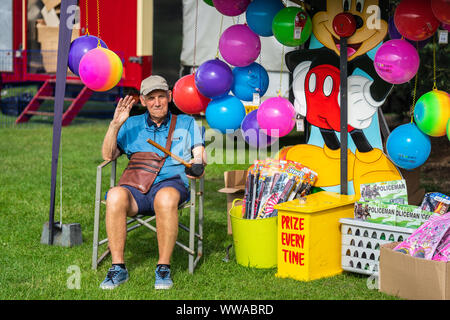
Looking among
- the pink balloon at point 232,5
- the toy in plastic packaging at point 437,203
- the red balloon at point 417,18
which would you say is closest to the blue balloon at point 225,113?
the pink balloon at point 232,5

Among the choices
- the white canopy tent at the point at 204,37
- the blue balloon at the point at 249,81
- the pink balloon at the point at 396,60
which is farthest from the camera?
the white canopy tent at the point at 204,37

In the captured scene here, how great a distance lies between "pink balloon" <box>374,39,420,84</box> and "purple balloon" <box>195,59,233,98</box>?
1.03m

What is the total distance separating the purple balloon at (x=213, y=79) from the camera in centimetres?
440

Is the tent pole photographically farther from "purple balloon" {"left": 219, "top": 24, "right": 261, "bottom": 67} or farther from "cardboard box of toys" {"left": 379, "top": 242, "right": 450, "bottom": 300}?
"cardboard box of toys" {"left": 379, "top": 242, "right": 450, "bottom": 300}

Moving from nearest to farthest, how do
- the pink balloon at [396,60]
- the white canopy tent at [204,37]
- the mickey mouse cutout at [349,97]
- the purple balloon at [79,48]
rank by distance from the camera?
the pink balloon at [396,60]
the purple balloon at [79,48]
the mickey mouse cutout at [349,97]
the white canopy tent at [204,37]

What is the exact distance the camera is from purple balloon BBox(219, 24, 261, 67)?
4.42m

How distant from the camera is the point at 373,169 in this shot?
4.39 m

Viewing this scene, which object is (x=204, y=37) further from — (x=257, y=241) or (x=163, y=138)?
(x=257, y=241)

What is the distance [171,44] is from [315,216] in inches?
272

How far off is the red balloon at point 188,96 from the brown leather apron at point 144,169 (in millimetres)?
555

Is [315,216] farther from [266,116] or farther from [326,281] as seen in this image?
[266,116]

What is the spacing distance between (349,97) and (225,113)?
33.1 inches

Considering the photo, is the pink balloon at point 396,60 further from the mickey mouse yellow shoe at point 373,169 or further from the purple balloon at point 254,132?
the purple balloon at point 254,132

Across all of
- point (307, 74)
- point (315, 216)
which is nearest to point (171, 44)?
point (307, 74)
